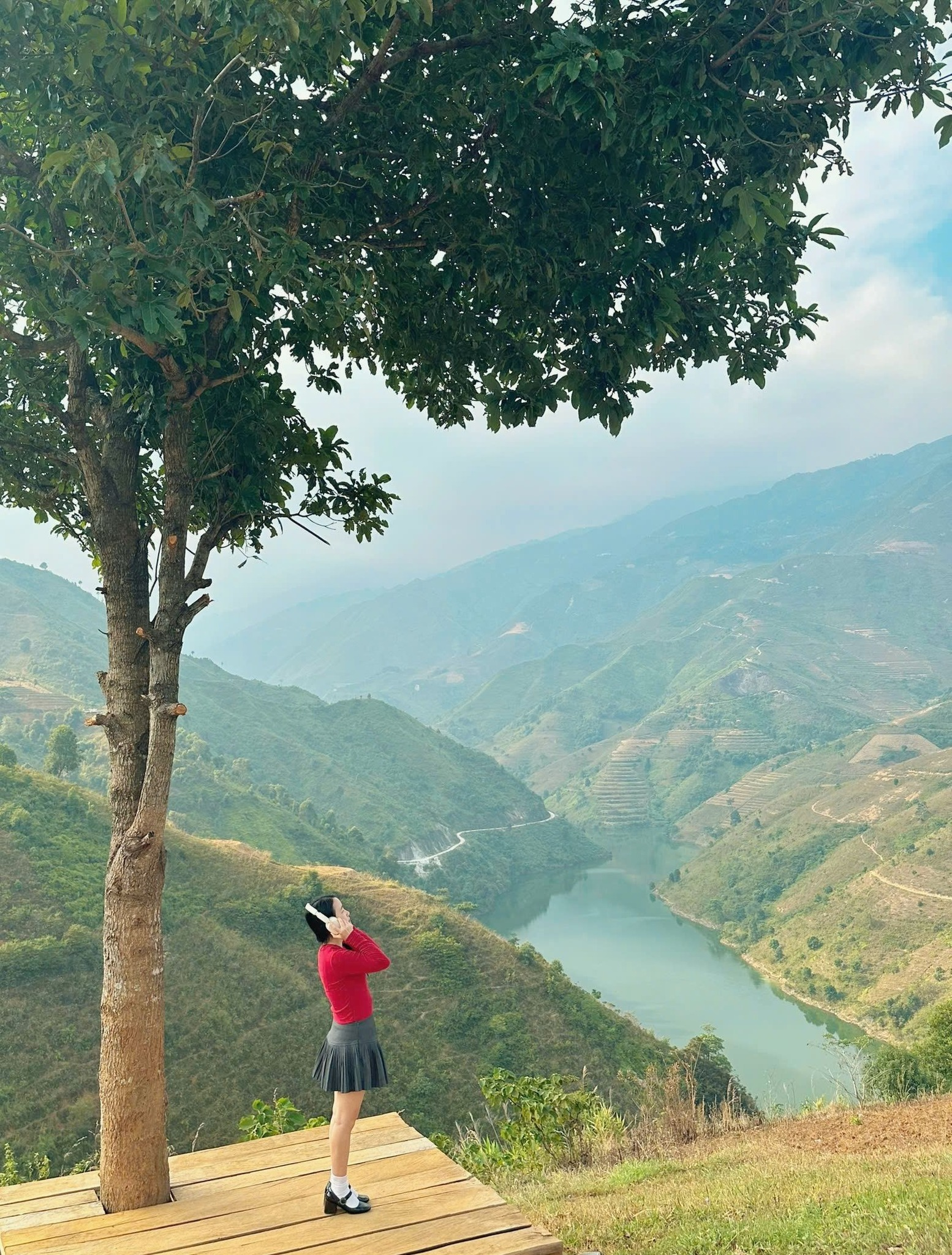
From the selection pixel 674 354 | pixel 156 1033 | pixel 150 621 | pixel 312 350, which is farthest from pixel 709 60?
pixel 156 1033

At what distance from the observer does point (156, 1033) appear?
178 inches

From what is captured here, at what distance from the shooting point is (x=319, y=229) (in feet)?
15.7

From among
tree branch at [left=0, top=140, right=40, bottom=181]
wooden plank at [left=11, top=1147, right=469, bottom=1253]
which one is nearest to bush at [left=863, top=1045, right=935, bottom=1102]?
wooden plank at [left=11, top=1147, right=469, bottom=1253]

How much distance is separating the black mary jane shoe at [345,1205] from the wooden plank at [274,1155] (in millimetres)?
634

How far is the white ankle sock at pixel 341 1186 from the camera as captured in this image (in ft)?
13.5

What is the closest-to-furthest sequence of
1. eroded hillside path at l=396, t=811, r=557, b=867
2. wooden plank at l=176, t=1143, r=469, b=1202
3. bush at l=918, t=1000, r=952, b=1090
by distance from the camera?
1. wooden plank at l=176, t=1143, r=469, b=1202
2. bush at l=918, t=1000, r=952, b=1090
3. eroded hillside path at l=396, t=811, r=557, b=867

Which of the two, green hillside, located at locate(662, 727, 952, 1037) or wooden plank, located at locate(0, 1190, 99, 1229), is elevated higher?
wooden plank, located at locate(0, 1190, 99, 1229)

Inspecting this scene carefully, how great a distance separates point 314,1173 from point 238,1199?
0.42 meters

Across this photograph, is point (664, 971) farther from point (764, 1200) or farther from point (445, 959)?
point (764, 1200)

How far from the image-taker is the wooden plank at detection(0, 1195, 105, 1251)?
4.13 meters

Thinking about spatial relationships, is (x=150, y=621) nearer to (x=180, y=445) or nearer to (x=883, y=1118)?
(x=180, y=445)

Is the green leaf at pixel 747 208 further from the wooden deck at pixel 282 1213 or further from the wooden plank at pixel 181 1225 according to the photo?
the wooden plank at pixel 181 1225

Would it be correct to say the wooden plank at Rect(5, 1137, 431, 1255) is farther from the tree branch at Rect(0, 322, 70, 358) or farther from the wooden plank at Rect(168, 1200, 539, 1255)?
the tree branch at Rect(0, 322, 70, 358)

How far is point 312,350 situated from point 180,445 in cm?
139
